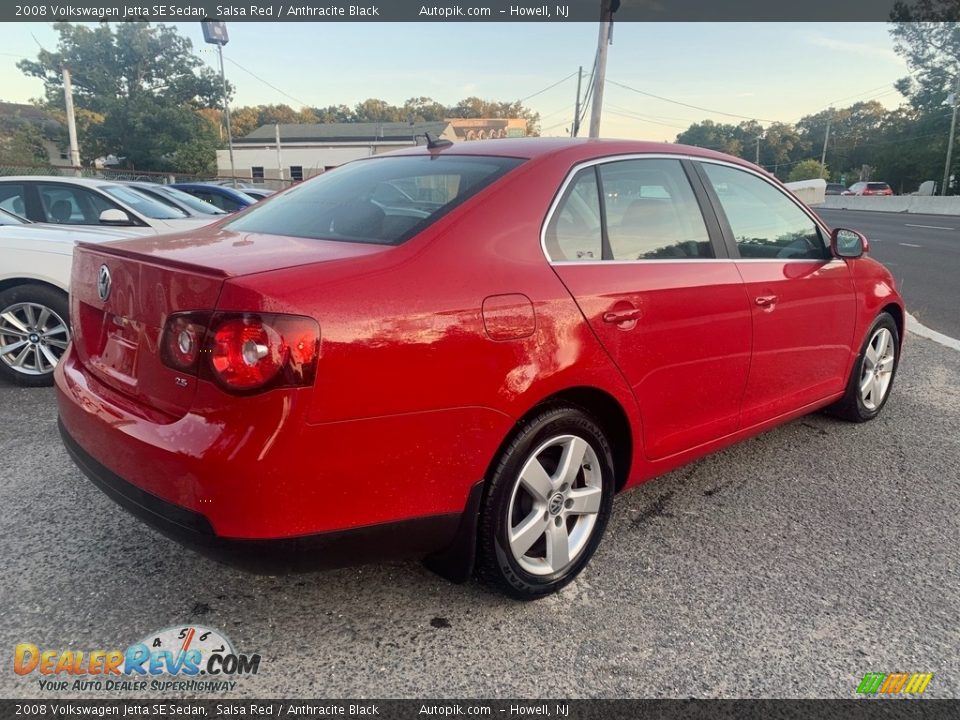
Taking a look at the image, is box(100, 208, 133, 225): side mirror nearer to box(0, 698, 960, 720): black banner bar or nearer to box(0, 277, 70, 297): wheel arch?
box(0, 277, 70, 297): wheel arch

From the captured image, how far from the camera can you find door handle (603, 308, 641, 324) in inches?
100

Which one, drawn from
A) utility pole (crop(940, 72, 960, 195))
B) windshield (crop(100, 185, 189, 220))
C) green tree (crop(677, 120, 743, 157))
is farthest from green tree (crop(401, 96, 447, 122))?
windshield (crop(100, 185, 189, 220))

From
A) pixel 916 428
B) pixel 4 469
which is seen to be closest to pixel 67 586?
pixel 4 469

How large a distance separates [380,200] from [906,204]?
41022mm

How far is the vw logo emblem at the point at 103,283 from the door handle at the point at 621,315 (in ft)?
5.58

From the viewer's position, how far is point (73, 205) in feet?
21.3

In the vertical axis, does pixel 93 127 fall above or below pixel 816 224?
above

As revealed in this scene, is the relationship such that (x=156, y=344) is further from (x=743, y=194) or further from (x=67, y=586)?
(x=743, y=194)

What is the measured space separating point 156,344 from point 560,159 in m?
1.58

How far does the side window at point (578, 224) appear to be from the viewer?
2512 mm

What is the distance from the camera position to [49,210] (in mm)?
6406

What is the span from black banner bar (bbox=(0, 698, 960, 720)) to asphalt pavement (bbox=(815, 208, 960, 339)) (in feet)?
20.7

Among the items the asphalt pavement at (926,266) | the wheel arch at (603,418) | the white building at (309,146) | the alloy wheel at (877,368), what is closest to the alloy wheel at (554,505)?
the wheel arch at (603,418)

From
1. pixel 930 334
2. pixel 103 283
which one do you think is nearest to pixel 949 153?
pixel 930 334
